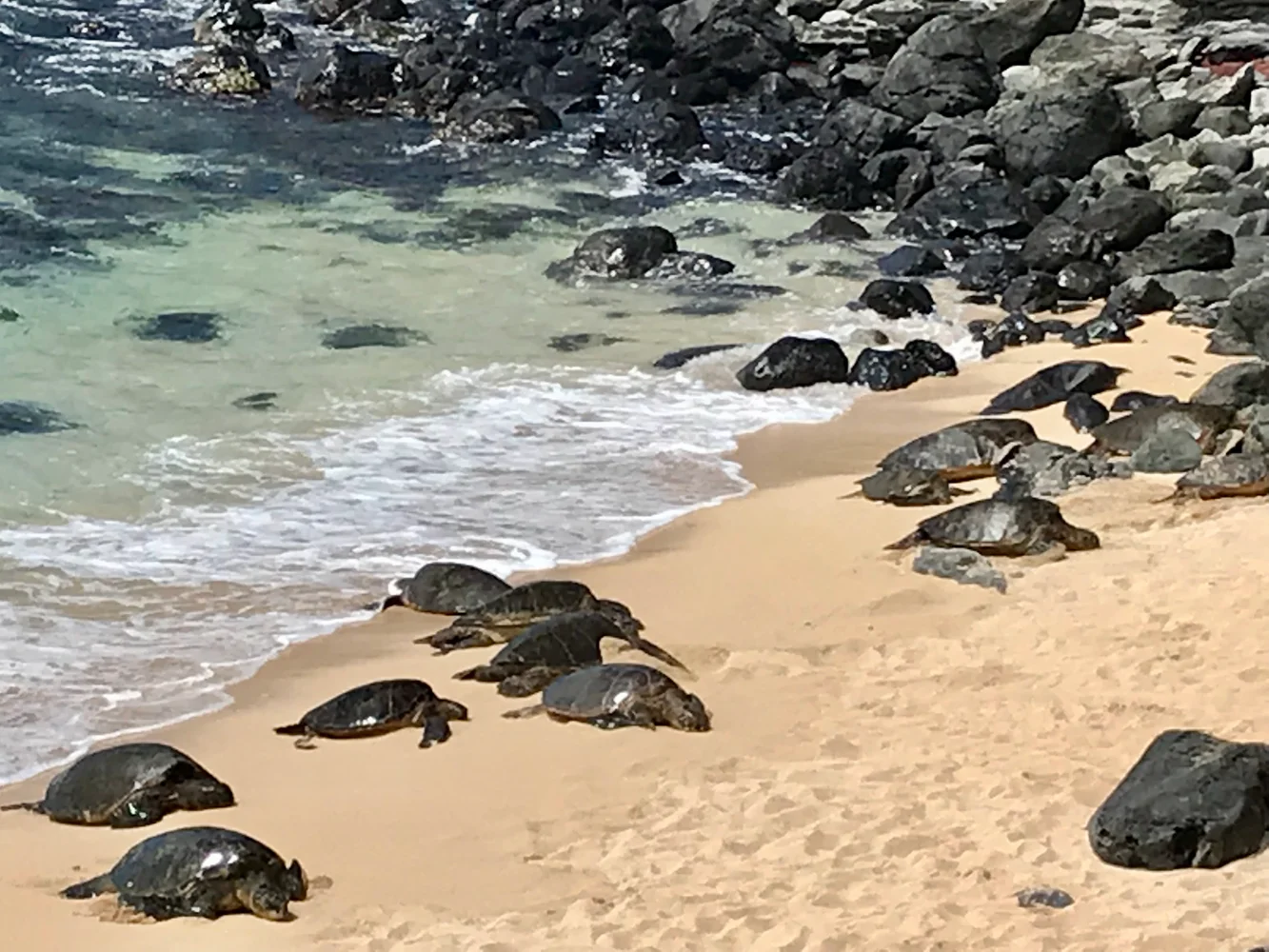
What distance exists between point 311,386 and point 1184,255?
7.31 m

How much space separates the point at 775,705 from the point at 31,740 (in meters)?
2.78

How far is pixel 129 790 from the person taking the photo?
5.87 m

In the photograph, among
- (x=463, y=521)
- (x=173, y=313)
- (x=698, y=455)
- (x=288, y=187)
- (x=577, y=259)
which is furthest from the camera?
(x=288, y=187)

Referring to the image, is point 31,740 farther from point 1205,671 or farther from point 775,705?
point 1205,671

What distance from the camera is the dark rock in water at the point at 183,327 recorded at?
514 inches

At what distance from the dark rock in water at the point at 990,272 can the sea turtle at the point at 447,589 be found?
788cm

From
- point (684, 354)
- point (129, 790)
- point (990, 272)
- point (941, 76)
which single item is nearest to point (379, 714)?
point (129, 790)

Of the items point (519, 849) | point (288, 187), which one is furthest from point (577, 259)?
point (519, 849)

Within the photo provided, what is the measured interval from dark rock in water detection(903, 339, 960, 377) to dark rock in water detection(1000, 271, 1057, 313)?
1.88 meters

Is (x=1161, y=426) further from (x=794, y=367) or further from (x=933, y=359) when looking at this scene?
(x=794, y=367)

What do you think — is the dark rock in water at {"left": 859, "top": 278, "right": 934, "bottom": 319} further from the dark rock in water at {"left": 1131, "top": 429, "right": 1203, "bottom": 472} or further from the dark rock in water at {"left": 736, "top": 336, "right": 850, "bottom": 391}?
the dark rock in water at {"left": 1131, "top": 429, "right": 1203, "bottom": 472}

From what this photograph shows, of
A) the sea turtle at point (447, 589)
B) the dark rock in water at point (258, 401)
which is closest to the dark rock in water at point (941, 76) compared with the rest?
the dark rock in water at point (258, 401)

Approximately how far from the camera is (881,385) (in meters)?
11.9

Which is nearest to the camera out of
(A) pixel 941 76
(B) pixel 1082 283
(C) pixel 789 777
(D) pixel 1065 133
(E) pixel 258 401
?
(C) pixel 789 777
